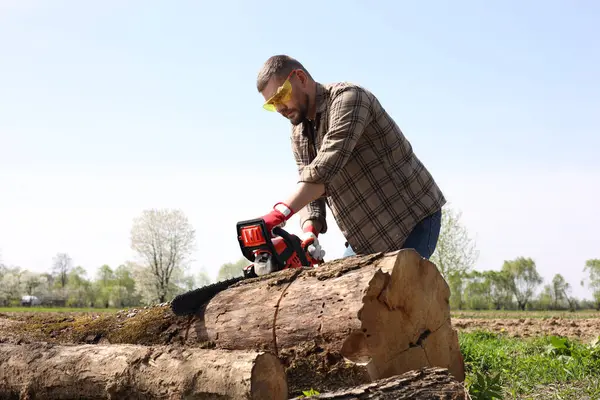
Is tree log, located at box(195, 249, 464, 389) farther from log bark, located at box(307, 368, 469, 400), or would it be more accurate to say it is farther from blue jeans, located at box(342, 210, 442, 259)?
blue jeans, located at box(342, 210, 442, 259)

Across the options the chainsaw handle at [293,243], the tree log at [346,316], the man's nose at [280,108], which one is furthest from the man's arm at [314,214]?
the tree log at [346,316]

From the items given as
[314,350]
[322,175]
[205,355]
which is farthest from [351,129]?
[205,355]

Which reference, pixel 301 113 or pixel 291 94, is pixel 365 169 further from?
pixel 291 94

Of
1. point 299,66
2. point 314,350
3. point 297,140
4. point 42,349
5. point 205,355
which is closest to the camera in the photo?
point 205,355

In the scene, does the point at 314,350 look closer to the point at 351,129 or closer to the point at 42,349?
the point at 351,129

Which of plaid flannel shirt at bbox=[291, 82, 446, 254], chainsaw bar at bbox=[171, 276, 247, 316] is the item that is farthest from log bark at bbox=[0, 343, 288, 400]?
plaid flannel shirt at bbox=[291, 82, 446, 254]

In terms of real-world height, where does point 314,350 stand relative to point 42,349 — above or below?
below

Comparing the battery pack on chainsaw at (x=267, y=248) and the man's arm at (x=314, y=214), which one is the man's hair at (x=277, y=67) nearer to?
the man's arm at (x=314, y=214)

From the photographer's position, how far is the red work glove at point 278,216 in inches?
141

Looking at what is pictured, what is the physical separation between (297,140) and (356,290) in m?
1.87

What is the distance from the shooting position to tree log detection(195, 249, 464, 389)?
314 centimetres

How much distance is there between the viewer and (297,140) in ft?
15.3

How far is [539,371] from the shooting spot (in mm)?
4734

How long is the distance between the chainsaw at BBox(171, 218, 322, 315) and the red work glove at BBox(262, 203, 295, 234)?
2.3 inches
